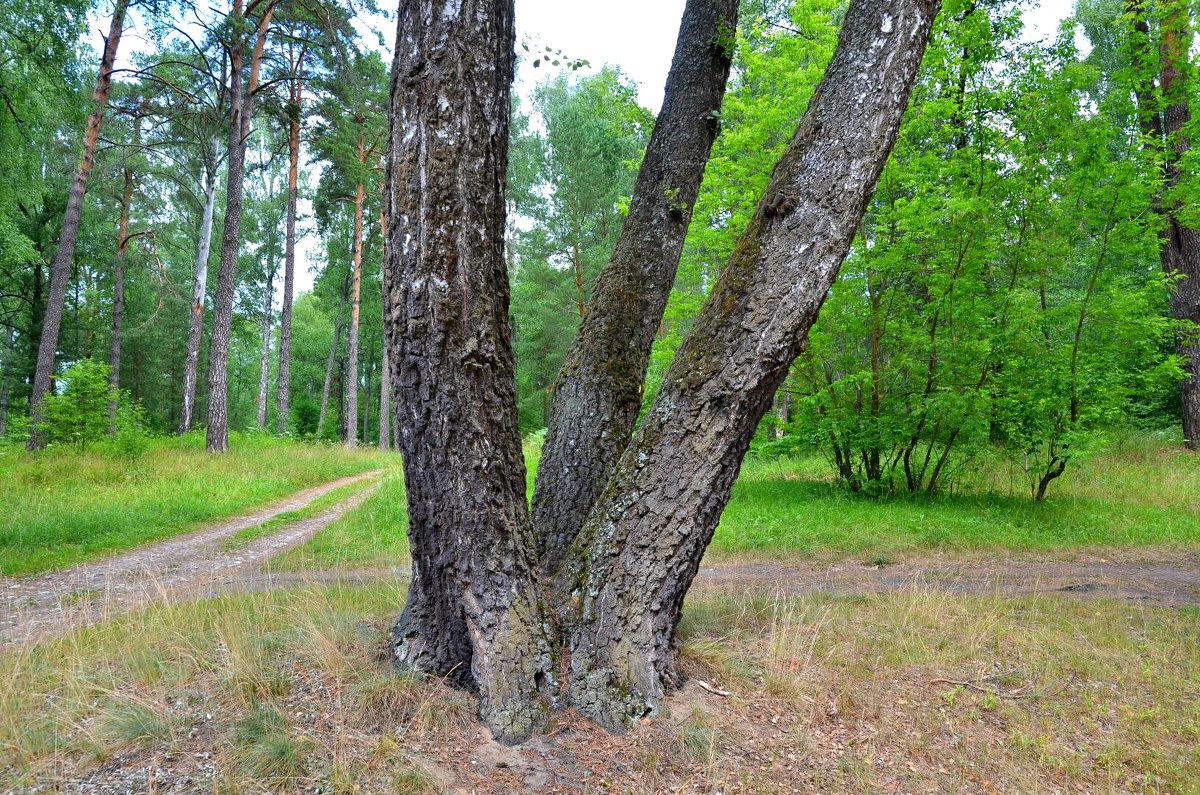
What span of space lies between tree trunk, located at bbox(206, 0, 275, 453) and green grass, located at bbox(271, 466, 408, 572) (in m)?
6.00

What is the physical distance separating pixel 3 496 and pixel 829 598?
400 inches

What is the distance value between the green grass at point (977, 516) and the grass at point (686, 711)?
346cm

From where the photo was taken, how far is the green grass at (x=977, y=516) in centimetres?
748

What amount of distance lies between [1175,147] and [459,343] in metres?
13.0

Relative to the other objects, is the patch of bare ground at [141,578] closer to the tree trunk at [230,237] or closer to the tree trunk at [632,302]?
the tree trunk at [632,302]

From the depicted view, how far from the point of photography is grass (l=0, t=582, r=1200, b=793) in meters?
2.34

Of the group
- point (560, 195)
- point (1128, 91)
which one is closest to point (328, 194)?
point (560, 195)

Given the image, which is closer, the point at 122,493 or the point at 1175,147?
the point at 122,493

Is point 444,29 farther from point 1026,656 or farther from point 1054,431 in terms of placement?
point 1054,431

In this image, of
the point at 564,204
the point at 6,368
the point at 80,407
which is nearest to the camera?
→ the point at 80,407

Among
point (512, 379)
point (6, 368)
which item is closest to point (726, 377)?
point (512, 379)

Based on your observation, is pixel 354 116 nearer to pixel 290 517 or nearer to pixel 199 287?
pixel 199 287

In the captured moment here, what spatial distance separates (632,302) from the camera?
13.3ft

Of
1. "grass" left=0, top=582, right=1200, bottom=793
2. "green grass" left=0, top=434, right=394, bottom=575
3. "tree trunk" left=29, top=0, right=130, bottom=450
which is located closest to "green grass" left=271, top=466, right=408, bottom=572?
"green grass" left=0, top=434, right=394, bottom=575
